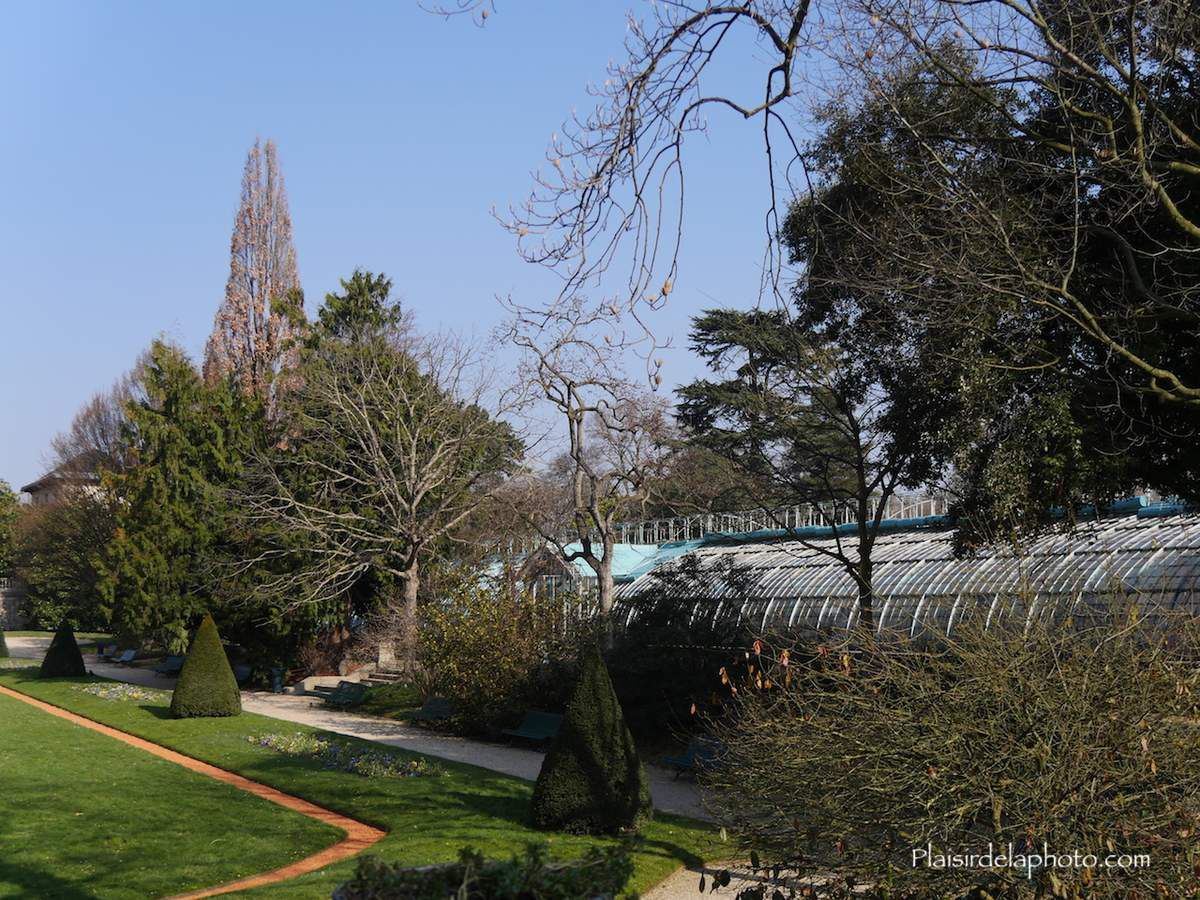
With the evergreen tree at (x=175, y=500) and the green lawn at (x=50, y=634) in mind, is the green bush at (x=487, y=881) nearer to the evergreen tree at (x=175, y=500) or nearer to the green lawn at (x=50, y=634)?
the evergreen tree at (x=175, y=500)

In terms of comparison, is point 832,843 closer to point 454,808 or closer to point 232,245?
point 454,808

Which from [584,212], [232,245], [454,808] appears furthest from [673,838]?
[232,245]

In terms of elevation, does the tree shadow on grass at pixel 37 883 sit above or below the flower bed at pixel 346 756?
below

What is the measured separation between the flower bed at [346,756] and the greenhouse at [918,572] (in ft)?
16.0

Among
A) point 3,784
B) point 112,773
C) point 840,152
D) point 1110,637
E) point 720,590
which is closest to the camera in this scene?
point 1110,637

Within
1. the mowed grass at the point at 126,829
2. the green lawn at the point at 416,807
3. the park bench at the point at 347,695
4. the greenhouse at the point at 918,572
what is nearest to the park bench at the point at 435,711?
the green lawn at the point at 416,807

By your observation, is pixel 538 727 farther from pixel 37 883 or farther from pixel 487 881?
pixel 487 881

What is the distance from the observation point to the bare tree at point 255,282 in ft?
114

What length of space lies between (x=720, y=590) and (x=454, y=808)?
7.61 m

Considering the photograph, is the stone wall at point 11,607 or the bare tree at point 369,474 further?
the stone wall at point 11,607

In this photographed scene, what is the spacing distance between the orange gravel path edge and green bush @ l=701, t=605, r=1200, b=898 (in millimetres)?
5776

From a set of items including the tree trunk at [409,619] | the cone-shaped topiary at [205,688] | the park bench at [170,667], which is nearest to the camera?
the cone-shaped topiary at [205,688]

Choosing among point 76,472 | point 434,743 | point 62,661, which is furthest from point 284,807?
point 76,472

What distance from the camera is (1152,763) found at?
16.1ft
